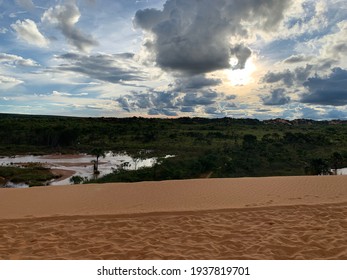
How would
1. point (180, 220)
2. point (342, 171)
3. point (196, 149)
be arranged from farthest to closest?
point (196, 149)
point (342, 171)
point (180, 220)

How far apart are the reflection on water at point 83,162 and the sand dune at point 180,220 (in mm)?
20121

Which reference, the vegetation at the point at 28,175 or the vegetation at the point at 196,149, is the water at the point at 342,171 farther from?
the vegetation at the point at 28,175

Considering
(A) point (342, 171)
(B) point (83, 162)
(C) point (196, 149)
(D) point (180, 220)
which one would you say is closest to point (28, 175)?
(B) point (83, 162)

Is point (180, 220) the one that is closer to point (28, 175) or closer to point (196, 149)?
point (28, 175)

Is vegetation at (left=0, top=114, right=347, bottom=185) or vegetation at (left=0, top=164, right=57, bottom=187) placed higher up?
vegetation at (left=0, top=114, right=347, bottom=185)

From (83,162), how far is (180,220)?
3575 centimetres

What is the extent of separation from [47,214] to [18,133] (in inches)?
2427

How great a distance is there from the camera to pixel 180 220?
30.0ft

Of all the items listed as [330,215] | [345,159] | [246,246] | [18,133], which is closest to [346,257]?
[246,246]

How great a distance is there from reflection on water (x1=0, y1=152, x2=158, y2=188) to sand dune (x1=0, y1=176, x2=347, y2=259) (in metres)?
20.1

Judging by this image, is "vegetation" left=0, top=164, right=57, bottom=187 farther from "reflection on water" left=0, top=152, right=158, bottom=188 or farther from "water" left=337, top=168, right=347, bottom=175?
"water" left=337, top=168, right=347, bottom=175

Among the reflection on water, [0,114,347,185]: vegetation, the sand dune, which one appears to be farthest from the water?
the reflection on water

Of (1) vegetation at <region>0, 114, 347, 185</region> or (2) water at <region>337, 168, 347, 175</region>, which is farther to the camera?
(2) water at <region>337, 168, 347, 175</region>

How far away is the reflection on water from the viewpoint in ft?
121
